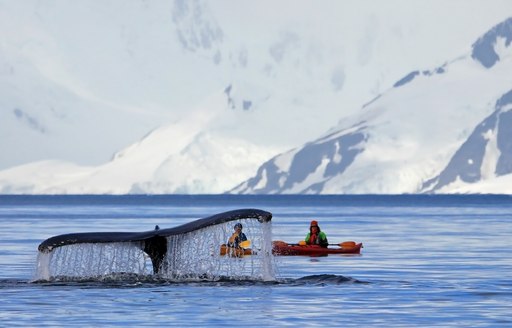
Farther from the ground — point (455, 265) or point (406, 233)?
point (406, 233)

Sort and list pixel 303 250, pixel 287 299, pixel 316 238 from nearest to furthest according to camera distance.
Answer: pixel 287 299, pixel 303 250, pixel 316 238

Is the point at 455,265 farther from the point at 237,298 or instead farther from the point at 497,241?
the point at 497,241

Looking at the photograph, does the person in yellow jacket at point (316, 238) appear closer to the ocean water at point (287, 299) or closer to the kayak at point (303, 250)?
the kayak at point (303, 250)

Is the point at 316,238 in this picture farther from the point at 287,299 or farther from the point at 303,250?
the point at 287,299

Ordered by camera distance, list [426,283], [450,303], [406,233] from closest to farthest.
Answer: [450,303], [426,283], [406,233]

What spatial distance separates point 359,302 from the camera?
3222 cm

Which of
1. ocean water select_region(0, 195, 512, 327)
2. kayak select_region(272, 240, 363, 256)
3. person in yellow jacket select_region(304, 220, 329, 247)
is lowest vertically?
ocean water select_region(0, 195, 512, 327)

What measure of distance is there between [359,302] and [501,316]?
399cm

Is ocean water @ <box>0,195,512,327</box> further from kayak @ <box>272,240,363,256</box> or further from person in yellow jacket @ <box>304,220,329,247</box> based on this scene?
person in yellow jacket @ <box>304,220,329,247</box>

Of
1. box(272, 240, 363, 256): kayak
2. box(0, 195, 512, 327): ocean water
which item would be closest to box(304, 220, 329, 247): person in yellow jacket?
box(272, 240, 363, 256): kayak

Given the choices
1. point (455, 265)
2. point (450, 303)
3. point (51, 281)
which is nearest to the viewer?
point (450, 303)

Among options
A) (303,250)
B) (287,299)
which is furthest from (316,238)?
(287,299)

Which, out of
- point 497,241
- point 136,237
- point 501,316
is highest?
point 497,241

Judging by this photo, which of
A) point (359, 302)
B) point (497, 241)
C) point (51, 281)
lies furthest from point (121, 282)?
point (497, 241)
